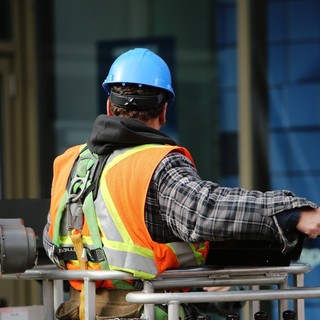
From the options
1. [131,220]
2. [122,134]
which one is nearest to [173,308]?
[131,220]

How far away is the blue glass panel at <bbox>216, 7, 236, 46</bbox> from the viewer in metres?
7.75

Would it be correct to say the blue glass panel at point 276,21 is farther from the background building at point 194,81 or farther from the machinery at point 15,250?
the machinery at point 15,250

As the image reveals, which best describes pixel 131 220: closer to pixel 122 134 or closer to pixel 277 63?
pixel 122 134

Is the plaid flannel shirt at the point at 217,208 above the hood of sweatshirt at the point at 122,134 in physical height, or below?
below

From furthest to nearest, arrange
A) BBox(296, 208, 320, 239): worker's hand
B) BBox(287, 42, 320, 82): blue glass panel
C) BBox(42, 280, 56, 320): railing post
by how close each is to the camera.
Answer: BBox(287, 42, 320, 82): blue glass panel
BBox(42, 280, 56, 320): railing post
BBox(296, 208, 320, 239): worker's hand

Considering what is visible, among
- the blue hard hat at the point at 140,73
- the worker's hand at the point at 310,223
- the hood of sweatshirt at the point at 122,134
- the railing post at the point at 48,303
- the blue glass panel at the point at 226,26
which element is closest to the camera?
the worker's hand at the point at 310,223

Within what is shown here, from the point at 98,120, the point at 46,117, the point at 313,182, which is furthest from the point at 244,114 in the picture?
the point at 98,120

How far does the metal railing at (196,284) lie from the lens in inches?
136

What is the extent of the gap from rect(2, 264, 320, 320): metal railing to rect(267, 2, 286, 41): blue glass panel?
3.82 meters

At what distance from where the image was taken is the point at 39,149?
871 centimetres

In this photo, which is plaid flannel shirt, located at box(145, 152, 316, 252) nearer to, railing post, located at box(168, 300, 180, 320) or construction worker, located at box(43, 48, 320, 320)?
construction worker, located at box(43, 48, 320, 320)

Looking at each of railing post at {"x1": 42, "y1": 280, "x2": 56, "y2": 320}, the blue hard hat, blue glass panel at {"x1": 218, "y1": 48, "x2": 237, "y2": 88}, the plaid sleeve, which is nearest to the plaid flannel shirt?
the plaid sleeve

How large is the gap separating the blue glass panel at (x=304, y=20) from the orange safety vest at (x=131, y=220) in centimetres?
394

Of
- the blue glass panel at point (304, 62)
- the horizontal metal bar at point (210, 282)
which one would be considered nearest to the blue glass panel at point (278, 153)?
the blue glass panel at point (304, 62)
